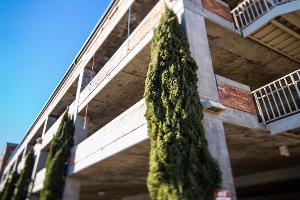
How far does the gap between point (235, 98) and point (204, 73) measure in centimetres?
132

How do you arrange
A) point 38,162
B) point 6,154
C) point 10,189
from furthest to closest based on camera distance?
point 6,154 → point 10,189 → point 38,162

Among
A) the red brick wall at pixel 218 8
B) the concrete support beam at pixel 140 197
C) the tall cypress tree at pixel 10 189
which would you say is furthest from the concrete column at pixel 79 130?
the tall cypress tree at pixel 10 189

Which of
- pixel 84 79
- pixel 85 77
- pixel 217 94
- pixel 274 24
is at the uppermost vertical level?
pixel 85 77

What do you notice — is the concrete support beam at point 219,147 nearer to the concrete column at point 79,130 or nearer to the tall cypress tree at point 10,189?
the concrete column at point 79,130

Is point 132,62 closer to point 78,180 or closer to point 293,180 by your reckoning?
point 78,180

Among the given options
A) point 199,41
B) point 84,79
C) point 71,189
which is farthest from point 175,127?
point 84,79

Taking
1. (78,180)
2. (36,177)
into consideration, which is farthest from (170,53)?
(36,177)

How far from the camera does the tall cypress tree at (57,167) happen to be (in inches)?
438

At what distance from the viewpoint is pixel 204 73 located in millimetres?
6855

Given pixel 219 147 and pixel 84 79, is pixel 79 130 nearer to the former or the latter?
pixel 84 79

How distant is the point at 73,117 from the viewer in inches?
529

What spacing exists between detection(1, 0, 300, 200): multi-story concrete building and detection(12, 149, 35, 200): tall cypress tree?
2.89ft

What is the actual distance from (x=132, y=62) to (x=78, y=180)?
5.99m

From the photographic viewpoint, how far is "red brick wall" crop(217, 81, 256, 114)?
23.2 ft
